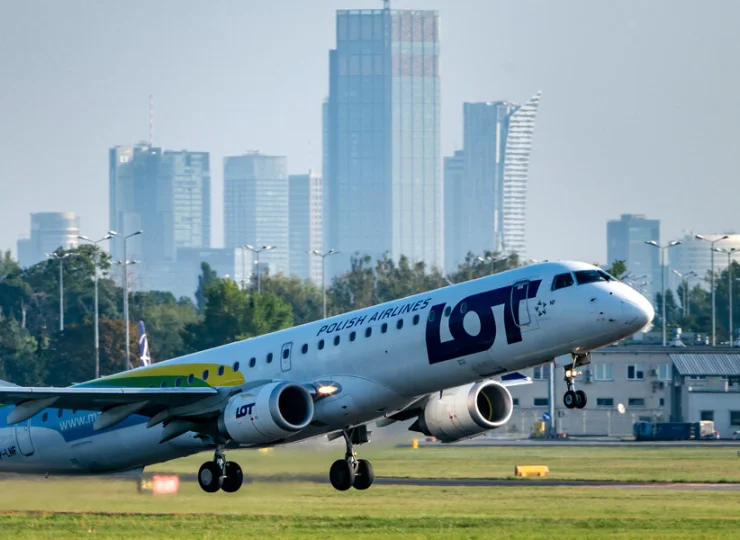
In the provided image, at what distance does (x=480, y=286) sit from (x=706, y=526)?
16.2m

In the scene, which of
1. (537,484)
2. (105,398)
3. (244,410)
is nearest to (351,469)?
(244,410)

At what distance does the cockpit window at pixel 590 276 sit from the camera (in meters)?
50.1

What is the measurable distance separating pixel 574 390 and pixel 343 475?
452 inches

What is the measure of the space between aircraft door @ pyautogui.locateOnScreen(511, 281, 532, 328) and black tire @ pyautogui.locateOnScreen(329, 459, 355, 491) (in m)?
10.2

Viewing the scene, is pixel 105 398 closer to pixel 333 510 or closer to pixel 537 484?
pixel 333 510

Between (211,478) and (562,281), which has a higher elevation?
(562,281)

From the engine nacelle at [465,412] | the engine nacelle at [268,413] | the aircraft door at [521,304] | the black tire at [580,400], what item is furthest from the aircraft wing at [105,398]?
the black tire at [580,400]

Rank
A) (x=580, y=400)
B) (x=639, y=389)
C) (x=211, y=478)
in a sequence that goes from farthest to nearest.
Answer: (x=639, y=389)
(x=211, y=478)
(x=580, y=400)

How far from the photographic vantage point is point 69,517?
67500mm

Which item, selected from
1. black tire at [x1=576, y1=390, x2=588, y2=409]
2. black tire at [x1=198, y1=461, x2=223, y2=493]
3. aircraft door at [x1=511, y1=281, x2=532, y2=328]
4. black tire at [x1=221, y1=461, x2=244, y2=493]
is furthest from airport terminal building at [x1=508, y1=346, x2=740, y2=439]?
black tire at [x1=576, y1=390, x2=588, y2=409]

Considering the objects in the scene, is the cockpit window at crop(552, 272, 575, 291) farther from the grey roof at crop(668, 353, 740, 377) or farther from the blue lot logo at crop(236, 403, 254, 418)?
the grey roof at crop(668, 353, 740, 377)

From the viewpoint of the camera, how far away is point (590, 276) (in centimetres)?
5016

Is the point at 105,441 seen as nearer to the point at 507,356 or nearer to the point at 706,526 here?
the point at 507,356

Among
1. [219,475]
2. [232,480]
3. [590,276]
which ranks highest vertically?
[590,276]
